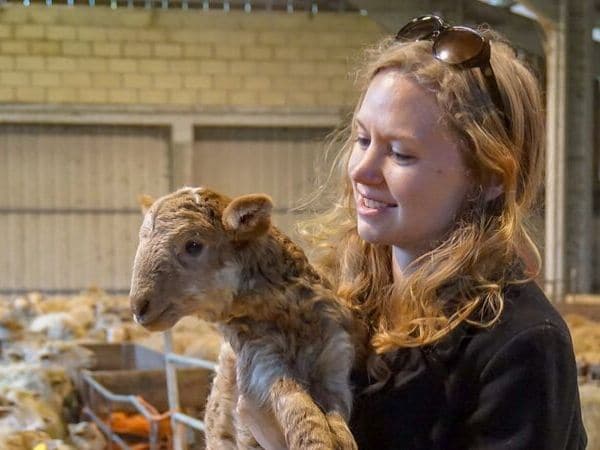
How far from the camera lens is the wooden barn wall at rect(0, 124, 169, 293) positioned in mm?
10836

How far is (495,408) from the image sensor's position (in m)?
1.29

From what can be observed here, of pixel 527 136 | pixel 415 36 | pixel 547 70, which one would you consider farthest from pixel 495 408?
pixel 547 70

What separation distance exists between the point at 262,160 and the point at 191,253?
391 inches

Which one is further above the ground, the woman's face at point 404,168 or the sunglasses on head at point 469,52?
the sunglasses on head at point 469,52

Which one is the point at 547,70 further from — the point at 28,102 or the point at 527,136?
the point at 527,136

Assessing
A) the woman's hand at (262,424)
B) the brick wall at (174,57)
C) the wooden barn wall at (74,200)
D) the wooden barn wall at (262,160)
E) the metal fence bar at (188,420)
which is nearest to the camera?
the woman's hand at (262,424)

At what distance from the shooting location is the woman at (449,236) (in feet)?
4.39

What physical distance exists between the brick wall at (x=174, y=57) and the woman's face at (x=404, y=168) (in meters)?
9.02

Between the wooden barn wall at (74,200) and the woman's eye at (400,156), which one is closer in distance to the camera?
the woman's eye at (400,156)

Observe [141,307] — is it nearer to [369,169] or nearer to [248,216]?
[248,216]

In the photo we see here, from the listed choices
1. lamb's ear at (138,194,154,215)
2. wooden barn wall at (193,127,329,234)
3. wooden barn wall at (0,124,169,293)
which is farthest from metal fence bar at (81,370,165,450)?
wooden barn wall at (193,127,329,234)

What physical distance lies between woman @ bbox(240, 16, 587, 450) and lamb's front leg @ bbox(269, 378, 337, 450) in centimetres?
5

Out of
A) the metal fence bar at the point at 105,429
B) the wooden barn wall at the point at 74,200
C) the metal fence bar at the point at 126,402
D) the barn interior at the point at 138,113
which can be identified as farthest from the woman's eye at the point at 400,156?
the wooden barn wall at the point at 74,200

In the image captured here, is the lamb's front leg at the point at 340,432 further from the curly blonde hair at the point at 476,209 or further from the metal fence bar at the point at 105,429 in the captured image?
the metal fence bar at the point at 105,429
